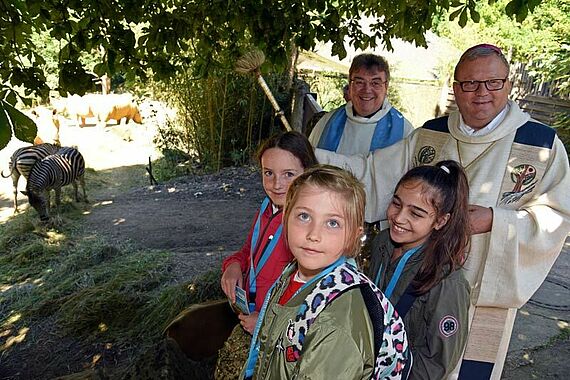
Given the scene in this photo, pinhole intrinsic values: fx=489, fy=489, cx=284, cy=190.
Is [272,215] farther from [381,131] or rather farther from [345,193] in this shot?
[381,131]

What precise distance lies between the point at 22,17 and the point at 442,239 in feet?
7.42

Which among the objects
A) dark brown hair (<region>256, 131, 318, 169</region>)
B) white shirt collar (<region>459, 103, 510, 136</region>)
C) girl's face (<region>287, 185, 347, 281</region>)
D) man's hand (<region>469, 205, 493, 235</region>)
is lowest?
man's hand (<region>469, 205, 493, 235</region>)

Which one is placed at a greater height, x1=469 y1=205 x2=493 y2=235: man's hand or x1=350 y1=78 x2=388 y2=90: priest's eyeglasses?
x1=350 y1=78 x2=388 y2=90: priest's eyeglasses

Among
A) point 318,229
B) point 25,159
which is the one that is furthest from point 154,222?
point 318,229

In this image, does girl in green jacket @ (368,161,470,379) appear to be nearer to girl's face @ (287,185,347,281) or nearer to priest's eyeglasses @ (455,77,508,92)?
priest's eyeglasses @ (455,77,508,92)

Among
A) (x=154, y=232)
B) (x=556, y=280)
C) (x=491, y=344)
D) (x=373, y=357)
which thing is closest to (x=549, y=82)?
(x=556, y=280)

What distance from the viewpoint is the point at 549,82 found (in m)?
9.81

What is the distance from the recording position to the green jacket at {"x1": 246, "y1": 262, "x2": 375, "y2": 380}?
1116 mm

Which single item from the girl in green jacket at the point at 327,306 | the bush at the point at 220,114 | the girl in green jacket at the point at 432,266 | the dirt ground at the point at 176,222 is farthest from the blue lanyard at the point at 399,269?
the bush at the point at 220,114

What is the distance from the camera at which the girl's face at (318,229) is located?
127cm

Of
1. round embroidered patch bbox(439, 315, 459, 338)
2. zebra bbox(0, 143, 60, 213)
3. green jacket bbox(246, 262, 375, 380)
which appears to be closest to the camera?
green jacket bbox(246, 262, 375, 380)

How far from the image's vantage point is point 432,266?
163 cm

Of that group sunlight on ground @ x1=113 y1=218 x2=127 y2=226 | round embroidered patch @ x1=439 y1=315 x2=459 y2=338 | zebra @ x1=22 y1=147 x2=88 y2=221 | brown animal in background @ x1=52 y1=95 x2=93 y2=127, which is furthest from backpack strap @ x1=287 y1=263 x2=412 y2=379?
brown animal in background @ x1=52 y1=95 x2=93 y2=127

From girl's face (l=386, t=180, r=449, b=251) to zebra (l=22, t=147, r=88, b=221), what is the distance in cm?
678
